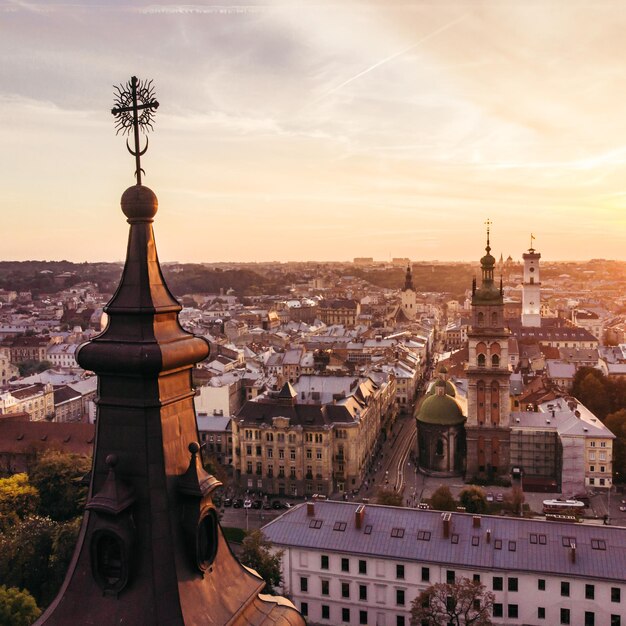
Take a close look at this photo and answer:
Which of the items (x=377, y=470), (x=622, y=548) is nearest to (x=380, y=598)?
(x=622, y=548)

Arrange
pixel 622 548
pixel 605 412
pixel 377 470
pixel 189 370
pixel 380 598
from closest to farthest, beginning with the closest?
pixel 189 370 → pixel 622 548 → pixel 380 598 → pixel 377 470 → pixel 605 412

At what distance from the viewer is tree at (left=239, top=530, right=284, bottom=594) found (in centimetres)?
3712

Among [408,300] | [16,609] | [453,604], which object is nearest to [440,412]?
[453,604]

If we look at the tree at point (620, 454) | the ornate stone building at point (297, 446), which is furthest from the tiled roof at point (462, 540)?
the tree at point (620, 454)

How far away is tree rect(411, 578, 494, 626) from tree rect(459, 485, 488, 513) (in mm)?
16992

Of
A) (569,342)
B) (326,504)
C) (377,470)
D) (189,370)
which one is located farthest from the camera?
(569,342)

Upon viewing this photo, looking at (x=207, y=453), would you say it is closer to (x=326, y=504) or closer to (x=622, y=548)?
(x=326, y=504)

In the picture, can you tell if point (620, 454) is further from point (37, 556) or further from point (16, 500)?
point (16, 500)

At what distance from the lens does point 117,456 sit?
796 cm

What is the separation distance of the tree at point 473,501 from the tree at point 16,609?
32.5m

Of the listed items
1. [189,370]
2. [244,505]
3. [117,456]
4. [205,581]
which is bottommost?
[244,505]

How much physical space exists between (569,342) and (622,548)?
99.5 meters

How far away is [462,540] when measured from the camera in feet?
128

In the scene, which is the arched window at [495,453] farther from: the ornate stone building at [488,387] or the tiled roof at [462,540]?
the tiled roof at [462,540]
